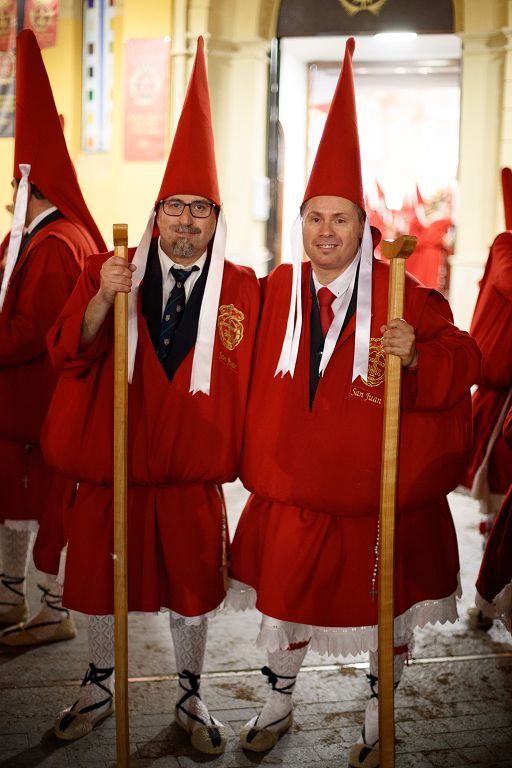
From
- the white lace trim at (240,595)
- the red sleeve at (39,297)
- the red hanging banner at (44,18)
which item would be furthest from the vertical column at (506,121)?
the white lace trim at (240,595)

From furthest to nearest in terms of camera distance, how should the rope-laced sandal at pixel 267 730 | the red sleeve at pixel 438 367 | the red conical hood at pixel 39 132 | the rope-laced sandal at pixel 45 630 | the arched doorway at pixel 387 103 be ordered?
the arched doorway at pixel 387 103, the rope-laced sandal at pixel 45 630, the red conical hood at pixel 39 132, the rope-laced sandal at pixel 267 730, the red sleeve at pixel 438 367

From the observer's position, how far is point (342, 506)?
2.69 meters

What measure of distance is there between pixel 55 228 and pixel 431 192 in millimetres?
6148

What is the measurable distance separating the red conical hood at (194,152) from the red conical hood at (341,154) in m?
0.32

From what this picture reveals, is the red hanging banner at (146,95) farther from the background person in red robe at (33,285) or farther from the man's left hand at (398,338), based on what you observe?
the man's left hand at (398,338)

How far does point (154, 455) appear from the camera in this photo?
2.76m

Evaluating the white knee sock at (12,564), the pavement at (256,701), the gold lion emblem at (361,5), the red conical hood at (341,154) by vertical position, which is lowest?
the pavement at (256,701)

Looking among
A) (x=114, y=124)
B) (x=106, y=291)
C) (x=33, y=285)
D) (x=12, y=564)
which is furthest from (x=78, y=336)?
(x=114, y=124)

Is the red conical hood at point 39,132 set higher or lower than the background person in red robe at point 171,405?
higher

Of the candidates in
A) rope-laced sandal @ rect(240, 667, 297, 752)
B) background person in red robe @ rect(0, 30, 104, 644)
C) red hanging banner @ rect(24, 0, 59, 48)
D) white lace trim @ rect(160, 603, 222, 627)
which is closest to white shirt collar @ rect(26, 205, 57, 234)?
background person in red robe @ rect(0, 30, 104, 644)

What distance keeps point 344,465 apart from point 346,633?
0.51 m

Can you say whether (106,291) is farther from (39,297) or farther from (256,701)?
(256,701)

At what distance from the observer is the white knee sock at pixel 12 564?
3682 mm

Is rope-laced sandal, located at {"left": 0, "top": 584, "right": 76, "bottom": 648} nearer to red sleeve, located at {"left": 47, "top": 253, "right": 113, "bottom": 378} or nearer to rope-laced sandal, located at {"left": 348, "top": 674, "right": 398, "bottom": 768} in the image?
red sleeve, located at {"left": 47, "top": 253, "right": 113, "bottom": 378}
